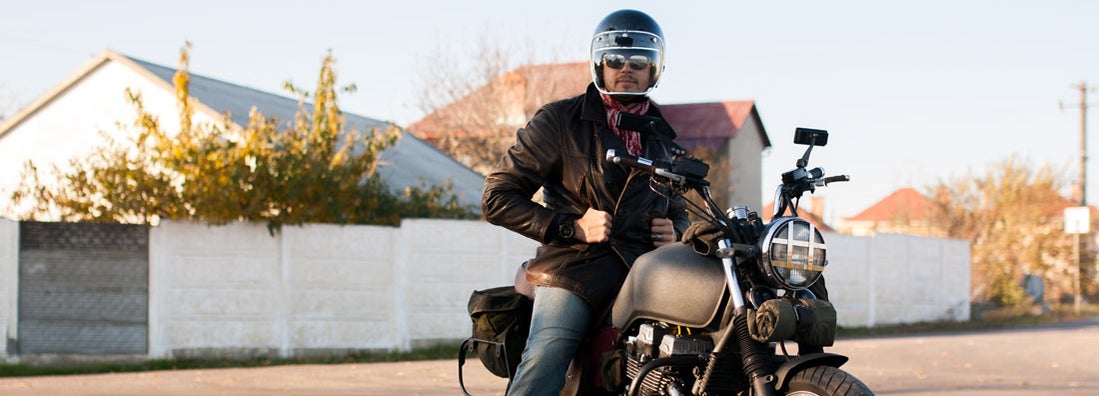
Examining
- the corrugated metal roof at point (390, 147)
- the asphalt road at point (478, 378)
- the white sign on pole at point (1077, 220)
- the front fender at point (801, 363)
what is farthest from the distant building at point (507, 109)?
the front fender at point (801, 363)

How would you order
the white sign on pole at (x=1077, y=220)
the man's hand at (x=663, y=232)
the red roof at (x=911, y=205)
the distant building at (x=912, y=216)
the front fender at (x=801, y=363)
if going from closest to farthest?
1. the front fender at (x=801, y=363)
2. the man's hand at (x=663, y=232)
3. the white sign on pole at (x=1077, y=220)
4. the distant building at (x=912, y=216)
5. the red roof at (x=911, y=205)

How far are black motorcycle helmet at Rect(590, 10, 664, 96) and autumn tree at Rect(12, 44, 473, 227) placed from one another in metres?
9.69

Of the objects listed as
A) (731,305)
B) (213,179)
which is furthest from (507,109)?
(731,305)

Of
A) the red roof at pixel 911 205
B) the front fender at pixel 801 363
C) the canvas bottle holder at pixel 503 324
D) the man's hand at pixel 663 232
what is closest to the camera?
the front fender at pixel 801 363

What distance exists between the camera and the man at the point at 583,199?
4.55 meters

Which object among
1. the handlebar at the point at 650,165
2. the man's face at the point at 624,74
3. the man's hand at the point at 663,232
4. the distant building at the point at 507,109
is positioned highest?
the distant building at the point at 507,109

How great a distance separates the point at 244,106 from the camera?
23.4 meters

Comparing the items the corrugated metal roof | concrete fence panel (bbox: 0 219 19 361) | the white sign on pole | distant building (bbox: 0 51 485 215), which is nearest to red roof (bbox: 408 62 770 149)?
the corrugated metal roof

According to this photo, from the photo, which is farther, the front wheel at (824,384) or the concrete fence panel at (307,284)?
the concrete fence panel at (307,284)

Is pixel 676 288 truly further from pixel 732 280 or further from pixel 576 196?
pixel 576 196

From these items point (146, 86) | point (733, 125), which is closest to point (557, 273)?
point (146, 86)

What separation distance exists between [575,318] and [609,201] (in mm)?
466

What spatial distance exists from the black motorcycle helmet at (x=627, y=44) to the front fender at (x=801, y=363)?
144 centimetres

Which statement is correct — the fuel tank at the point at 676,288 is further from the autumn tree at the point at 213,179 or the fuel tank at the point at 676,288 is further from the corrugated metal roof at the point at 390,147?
the corrugated metal roof at the point at 390,147
